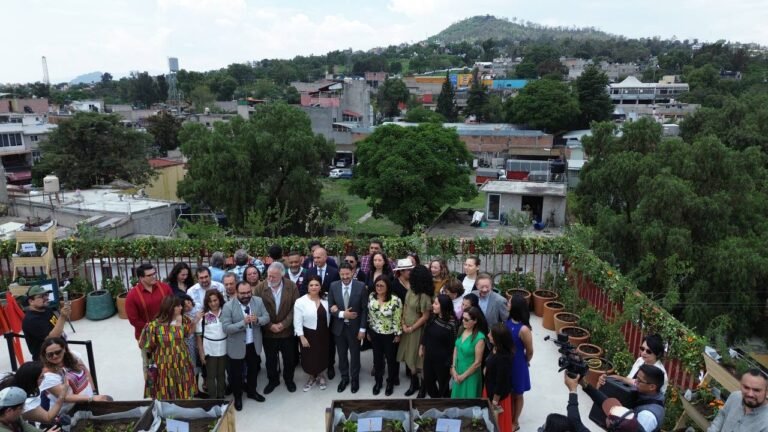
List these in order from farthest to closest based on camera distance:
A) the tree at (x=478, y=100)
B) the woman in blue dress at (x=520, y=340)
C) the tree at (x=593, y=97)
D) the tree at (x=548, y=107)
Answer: the tree at (x=478, y=100)
the tree at (x=593, y=97)
the tree at (x=548, y=107)
the woman in blue dress at (x=520, y=340)

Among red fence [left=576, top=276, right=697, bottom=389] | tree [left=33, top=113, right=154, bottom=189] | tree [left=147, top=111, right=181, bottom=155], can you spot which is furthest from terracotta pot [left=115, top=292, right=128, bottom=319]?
tree [left=147, top=111, right=181, bottom=155]

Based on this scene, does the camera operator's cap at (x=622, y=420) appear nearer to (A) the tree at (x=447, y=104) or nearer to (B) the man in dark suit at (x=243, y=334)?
(B) the man in dark suit at (x=243, y=334)

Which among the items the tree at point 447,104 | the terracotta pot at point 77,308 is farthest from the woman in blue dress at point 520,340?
the tree at point 447,104

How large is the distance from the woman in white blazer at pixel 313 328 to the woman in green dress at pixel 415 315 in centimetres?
75

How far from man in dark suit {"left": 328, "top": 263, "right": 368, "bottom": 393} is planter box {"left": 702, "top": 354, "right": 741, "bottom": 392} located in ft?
9.22

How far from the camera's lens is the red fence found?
14.3 ft

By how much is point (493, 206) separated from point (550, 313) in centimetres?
2009

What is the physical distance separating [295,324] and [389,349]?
3.00 ft

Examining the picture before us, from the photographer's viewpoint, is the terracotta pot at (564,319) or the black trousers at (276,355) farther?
the terracotta pot at (564,319)

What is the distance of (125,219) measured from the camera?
16.5 m

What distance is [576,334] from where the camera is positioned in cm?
570

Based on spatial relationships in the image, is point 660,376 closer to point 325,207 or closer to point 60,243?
point 60,243

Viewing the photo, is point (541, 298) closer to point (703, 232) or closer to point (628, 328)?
point (628, 328)

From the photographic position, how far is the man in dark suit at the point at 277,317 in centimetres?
473
